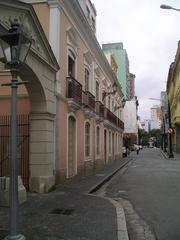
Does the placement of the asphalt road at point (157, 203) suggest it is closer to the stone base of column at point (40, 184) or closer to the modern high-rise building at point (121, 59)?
the stone base of column at point (40, 184)

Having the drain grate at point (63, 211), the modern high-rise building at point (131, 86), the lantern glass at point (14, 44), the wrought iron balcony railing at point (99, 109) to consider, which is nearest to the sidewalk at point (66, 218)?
the drain grate at point (63, 211)

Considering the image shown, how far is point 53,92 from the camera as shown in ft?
43.8

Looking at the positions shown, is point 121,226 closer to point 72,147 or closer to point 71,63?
point 72,147

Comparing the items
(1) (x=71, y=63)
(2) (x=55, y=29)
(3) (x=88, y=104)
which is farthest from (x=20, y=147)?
(3) (x=88, y=104)

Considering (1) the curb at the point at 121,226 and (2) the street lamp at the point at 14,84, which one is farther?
(1) the curb at the point at 121,226

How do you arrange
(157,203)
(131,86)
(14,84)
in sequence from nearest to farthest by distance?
(14,84) < (157,203) < (131,86)

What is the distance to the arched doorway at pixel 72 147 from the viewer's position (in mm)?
15938

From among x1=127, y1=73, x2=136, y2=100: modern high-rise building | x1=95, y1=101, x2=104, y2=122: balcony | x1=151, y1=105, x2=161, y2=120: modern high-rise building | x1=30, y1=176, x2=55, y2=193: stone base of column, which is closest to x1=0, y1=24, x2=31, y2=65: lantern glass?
x1=30, y1=176, x2=55, y2=193: stone base of column

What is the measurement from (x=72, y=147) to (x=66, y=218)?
8.36m

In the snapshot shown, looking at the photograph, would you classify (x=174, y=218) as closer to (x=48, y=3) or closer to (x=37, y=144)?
(x=37, y=144)

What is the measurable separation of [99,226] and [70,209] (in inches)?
77.7

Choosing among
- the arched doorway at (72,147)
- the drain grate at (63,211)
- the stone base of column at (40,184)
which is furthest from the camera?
the arched doorway at (72,147)

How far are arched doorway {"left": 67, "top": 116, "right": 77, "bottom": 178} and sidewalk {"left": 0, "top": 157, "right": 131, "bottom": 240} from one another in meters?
4.20

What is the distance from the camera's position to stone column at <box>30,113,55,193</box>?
12125 mm
